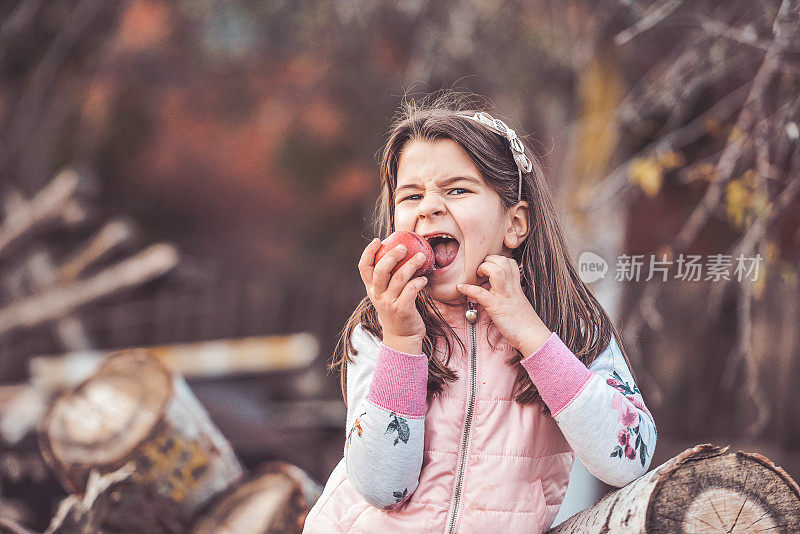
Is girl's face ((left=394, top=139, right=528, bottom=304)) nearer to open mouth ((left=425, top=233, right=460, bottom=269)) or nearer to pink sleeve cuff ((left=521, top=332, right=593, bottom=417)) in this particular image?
open mouth ((left=425, top=233, right=460, bottom=269))

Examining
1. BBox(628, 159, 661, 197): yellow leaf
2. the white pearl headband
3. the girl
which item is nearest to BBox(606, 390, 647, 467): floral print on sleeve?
the girl

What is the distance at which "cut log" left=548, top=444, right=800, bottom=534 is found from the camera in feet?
4.00

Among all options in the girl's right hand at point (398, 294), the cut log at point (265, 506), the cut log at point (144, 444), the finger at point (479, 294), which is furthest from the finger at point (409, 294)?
the cut log at point (144, 444)

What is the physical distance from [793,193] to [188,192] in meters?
2.30

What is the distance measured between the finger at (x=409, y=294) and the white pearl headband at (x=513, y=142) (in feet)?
1.18

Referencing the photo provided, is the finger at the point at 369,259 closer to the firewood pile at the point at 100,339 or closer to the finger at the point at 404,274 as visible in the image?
the finger at the point at 404,274

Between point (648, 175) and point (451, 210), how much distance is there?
1363 millimetres

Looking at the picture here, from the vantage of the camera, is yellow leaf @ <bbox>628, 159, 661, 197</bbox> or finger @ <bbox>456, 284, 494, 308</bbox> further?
yellow leaf @ <bbox>628, 159, 661, 197</bbox>

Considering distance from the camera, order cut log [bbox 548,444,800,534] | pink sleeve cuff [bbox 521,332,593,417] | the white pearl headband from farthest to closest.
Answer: the white pearl headband, pink sleeve cuff [bbox 521,332,593,417], cut log [bbox 548,444,800,534]

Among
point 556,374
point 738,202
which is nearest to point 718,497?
point 556,374

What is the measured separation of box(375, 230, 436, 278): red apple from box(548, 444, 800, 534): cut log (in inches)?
21.7

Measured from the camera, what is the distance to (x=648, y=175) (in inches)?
103

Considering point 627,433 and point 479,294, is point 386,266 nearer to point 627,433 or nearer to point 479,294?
point 479,294

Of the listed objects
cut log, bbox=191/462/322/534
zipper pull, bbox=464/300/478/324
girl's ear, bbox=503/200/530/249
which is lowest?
cut log, bbox=191/462/322/534
